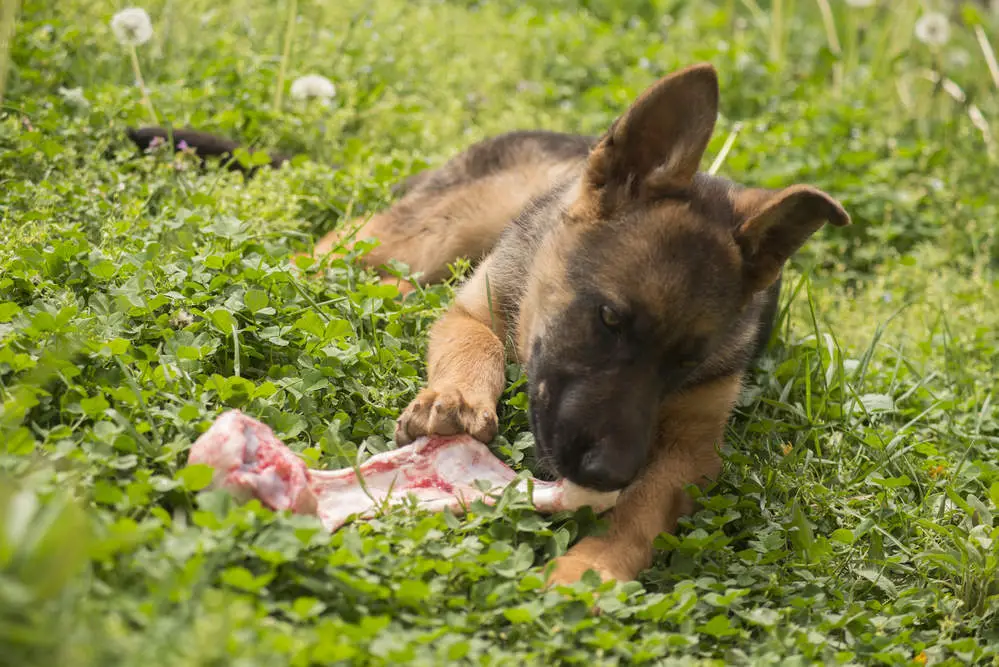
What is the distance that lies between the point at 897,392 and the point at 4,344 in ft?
12.0

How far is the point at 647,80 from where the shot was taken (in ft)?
25.8

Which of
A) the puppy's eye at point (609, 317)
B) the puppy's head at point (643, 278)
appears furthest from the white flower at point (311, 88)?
the puppy's eye at point (609, 317)

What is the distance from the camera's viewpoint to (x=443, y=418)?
140 inches

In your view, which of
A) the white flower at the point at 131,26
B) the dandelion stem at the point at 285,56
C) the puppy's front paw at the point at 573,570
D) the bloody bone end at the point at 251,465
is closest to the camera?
the bloody bone end at the point at 251,465

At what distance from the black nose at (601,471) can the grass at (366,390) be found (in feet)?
0.66

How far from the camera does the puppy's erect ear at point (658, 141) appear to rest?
3.59m

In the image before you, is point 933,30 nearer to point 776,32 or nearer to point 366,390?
point 776,32

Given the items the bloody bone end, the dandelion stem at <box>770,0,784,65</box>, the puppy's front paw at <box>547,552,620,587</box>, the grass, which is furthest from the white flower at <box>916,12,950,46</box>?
the bloody bone end

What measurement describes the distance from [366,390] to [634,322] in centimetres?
100

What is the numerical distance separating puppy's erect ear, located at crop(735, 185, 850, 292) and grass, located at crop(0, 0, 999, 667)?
2.24ft

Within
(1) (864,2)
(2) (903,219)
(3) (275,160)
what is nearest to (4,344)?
(3) (275,160)

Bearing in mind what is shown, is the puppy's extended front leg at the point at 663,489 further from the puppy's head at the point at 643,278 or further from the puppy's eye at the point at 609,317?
the puppy's eye at the point at 609,317

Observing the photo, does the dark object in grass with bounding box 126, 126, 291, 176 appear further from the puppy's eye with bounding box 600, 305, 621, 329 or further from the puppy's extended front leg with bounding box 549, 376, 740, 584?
the puppy's extended front leg with bounding box 549, 376, 740, 584

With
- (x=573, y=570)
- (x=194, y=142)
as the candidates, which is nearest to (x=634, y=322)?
(x=573, y=570)
